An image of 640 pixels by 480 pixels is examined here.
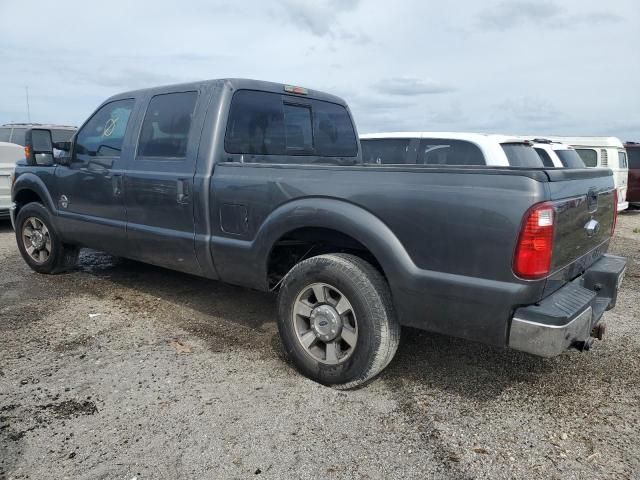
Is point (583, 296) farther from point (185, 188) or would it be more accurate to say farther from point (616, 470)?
point (185, 188)

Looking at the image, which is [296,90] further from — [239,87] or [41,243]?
[41,243]

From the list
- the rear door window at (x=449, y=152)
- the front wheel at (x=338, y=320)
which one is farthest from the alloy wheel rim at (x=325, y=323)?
the rear door window at (x=449, y=152)

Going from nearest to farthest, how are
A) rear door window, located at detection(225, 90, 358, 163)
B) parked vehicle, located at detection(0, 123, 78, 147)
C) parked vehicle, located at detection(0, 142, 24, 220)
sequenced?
1. rear door window, located at detection(225, 90, 358, 163)
2. parked vehicle, located at detection(0, 142, 24, 220)
3. parked vehicle, located at detection(0, 123, 78, 147)

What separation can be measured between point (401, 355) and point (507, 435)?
3.65 ft

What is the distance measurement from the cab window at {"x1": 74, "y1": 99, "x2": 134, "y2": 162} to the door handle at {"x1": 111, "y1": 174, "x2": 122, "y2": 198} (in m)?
0.22

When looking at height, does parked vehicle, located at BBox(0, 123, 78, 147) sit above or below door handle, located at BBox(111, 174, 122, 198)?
above

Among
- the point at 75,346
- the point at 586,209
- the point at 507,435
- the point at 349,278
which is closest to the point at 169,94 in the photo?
the point at 75,346

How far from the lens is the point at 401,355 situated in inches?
147

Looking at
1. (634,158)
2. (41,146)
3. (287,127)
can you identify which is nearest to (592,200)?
(287,127)

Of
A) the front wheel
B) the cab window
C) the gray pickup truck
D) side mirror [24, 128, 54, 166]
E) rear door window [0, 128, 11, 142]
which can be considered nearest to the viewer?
the gray pickup truck

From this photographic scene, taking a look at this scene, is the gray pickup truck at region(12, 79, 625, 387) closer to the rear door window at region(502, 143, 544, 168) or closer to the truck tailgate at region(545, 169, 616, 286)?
Answer: the truck tailgate at region(545, 169, 616, 286)

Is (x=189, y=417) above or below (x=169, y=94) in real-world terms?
below

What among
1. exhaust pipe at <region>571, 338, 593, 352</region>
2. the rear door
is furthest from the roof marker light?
exhaust pipe at <region>571, 338, 593, 352</region>

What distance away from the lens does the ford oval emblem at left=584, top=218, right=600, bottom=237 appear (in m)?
2.99
